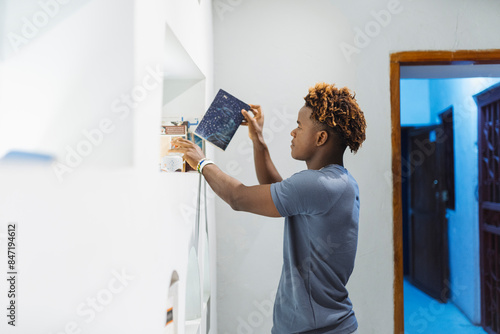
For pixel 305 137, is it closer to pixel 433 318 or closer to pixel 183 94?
pixel 183 94

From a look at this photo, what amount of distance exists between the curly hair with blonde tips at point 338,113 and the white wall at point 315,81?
2.70ft

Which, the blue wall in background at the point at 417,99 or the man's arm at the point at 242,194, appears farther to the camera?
the blue wall in background at the point at 417,99

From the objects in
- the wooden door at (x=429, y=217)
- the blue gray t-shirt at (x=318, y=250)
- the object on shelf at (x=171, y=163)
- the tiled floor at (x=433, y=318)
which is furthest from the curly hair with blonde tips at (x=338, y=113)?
the wooden door at (x=429, y=217)

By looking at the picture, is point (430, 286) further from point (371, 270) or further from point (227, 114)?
point (227, 114)

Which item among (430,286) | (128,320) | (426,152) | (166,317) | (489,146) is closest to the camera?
(128,320)

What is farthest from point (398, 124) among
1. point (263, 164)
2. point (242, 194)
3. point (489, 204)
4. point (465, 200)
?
point (465, 200)

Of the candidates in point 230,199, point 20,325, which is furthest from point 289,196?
point 20,325

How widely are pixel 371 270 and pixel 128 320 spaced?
4.95ft

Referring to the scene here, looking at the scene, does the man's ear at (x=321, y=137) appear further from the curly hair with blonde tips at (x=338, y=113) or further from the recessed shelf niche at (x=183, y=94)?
the recessed shelf niche at (x=183, y=94)

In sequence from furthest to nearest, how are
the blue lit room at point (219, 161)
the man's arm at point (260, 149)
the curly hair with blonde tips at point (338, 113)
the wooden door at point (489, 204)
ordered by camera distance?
the wooden door at point (489, 204), the man's arm at point (260, 149), the curly hair with blonde tips at point (338, 113), the blue lit room at point (219, 161)

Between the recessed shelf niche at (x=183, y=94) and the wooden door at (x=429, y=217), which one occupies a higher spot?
the recessed shelf niche at (x=183, y=94)

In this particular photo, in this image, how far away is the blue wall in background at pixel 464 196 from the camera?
316 cm

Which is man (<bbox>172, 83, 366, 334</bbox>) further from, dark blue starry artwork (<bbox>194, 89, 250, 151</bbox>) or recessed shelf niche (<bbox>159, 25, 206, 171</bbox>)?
recessed shelf niche (<bbox>159, 25, 206, 171</bbox>)

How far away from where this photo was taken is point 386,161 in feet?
6.57
